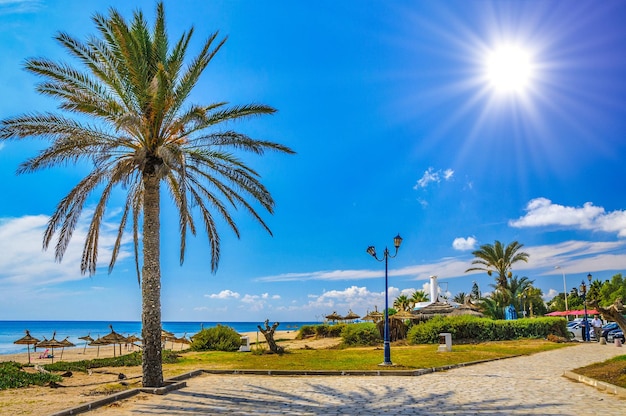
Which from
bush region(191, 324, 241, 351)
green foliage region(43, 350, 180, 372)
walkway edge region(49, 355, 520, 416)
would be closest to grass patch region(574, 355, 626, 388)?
walkway edge region(49, 355, 520, 416)

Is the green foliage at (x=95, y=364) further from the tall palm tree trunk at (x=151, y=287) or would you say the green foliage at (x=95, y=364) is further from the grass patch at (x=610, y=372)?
Answer: the grass patch at (x=610, y=372)

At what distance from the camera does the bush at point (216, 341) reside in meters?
30.3

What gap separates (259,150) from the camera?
15.0 m

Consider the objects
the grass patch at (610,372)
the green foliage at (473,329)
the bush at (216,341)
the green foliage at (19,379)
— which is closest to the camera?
the grass patch at (610,372)

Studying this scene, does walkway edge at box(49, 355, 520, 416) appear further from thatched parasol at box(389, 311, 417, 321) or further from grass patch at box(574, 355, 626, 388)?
thatched parasol at box(389, 311, 417, 321)

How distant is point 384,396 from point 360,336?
70.0 ft

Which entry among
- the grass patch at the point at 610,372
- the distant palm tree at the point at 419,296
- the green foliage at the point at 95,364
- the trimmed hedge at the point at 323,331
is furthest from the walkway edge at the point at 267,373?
the distant palm tree at the point at 419,296

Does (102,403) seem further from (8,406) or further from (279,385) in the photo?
(279,385)

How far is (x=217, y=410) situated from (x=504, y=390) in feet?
23.9

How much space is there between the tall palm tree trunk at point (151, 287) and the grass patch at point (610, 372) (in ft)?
38.3

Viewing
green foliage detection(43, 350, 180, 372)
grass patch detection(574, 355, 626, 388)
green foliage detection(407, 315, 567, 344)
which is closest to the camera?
grass patch detection(574, 355, 626, 388)

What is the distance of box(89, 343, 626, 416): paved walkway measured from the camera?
10000mm

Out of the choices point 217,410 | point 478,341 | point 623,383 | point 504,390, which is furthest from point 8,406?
point 478,341

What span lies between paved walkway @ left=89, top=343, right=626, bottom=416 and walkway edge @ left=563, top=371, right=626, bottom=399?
24 cm
